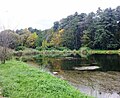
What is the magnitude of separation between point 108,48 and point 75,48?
8.35 metres

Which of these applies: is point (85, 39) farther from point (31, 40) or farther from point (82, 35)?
point (31, 40)

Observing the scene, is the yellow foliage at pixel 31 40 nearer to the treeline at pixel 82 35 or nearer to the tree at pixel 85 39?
the treeline at pixel 82 35

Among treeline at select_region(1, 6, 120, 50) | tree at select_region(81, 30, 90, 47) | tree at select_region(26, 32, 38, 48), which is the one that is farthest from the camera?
tree at select_region(26, 32, 38, 48)

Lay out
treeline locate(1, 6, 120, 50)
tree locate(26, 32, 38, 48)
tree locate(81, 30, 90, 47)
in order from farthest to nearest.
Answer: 1. tree locate(26, 32, 38, 48)
2. tree locate(81, 30, 90, 47)
3. treeline locate(1, 6, 120, 50)

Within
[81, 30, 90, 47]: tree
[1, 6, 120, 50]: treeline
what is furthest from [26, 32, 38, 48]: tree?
[81, 30, 90, 47]: tree

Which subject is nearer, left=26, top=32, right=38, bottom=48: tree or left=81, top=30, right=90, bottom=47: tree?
left=81, top=30, right=90, bottom=47: tree

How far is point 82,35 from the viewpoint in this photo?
191 ft

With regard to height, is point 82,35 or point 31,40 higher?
point 82,35

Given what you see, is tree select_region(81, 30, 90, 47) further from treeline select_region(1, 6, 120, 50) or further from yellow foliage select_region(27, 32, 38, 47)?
yellow foliage select_region(27, 32, 38, 47)

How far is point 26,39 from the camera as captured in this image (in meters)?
61.0

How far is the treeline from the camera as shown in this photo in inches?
2073

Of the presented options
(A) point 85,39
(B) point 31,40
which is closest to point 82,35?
(A) point 85,39

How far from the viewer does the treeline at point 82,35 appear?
2073 inches

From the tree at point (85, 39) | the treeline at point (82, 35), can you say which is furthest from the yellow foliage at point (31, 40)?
the tree at point (85, 39)
